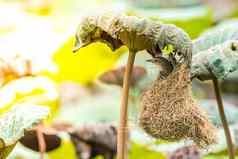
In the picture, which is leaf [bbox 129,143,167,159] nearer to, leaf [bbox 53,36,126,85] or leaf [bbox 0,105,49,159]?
leaf [bbox 0,105,49,159]

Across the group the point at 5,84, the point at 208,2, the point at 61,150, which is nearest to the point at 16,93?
the point at 5,84

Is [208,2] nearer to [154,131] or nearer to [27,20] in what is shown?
[27,20]

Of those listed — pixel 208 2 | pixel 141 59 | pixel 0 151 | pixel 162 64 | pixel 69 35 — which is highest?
pixel 208 2

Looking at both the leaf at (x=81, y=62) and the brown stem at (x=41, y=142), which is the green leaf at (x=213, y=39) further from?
the leaf at (x=81, y=62)

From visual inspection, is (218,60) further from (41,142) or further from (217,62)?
(41,142)

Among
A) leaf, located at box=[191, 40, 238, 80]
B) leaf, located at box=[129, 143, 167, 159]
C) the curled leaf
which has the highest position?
the curled leaf

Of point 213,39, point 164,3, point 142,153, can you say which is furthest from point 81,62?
point 164,3

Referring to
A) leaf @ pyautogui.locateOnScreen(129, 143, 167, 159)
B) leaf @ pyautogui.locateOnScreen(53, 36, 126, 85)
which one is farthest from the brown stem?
leaf @ pyautogui.locateOnScreen(53, 36, 126, 85)
